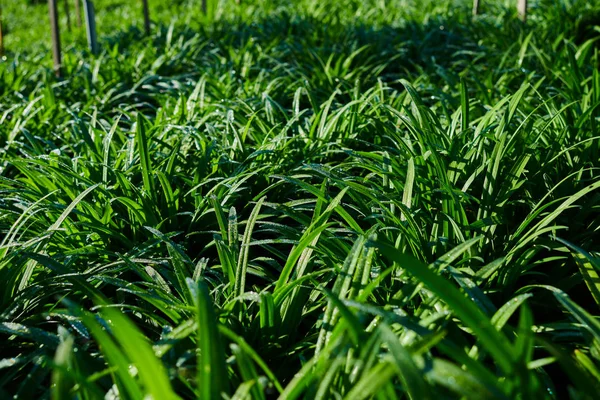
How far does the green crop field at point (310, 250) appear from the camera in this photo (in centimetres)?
110

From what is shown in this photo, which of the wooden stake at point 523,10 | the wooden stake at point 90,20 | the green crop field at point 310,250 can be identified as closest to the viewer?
the green crop field at point 310,250

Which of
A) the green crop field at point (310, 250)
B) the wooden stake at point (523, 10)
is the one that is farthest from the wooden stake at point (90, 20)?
the wooden stake at point (523, 10)

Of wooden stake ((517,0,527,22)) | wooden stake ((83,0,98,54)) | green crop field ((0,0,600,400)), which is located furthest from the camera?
wooden stake ((517,0,527,22))

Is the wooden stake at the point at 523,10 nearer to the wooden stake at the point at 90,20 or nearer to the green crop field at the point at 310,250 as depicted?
the green crop field at the point at 310,250

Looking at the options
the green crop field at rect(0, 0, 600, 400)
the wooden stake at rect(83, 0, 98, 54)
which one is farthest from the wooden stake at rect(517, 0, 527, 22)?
the wooden stake at rect(83, 0, 98, 54)

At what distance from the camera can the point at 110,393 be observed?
1.19 metres

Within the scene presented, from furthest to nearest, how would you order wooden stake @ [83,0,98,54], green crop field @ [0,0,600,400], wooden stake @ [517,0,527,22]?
wooden stake @ [517,0,527,22]
wooden stake @ [83,0,98,54]
green crop field @ [0,0,600,400]

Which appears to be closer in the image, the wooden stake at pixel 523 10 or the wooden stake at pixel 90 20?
the wooden stake at pixel 90 20

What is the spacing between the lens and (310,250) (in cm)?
167

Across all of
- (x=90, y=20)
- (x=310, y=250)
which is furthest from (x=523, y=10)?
(x=310, y=250)

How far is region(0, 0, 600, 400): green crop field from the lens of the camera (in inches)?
43.2

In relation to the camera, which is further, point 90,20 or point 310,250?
point 90,20

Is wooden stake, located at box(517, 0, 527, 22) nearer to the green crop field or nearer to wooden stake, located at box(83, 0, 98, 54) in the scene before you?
the green crop field

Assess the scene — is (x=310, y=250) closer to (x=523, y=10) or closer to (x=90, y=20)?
(x=90, y=20)
